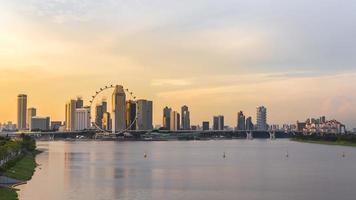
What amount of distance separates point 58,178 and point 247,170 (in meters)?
20.8

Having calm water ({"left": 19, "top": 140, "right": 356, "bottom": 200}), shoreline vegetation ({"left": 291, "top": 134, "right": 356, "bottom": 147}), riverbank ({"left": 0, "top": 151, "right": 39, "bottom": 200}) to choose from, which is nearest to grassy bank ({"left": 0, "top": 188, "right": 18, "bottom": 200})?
riverbank ({"left": 0, "top": 151, "right": 39, "bottom": 200})

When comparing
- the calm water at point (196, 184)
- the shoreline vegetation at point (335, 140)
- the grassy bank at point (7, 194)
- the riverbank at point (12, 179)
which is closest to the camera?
the grassy bank at point (7, 194)

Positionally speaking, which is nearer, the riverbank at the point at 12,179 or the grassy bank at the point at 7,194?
the grassy bank at the point at 7,194

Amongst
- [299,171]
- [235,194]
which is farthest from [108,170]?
[235,194]

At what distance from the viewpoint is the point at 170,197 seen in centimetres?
3847

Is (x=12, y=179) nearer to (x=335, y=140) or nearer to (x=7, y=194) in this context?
(x=7, y=194)

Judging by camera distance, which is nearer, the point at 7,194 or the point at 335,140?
the point at 7,194

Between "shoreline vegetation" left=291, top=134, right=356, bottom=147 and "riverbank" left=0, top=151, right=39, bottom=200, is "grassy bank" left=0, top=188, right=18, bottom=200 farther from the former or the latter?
"shoreline vegetation" left=291, top=134, right=356, bottom=147

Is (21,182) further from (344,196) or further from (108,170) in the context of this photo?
(344,196)

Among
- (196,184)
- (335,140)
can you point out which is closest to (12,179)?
(196,184)

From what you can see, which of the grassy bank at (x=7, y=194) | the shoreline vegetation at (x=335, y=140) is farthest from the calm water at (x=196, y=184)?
the shoreline vegetation at (x=335, y=140)

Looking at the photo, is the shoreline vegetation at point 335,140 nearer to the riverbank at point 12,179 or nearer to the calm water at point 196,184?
the calm water at point 196,184

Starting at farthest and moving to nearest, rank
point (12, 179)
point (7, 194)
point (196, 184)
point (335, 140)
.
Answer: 1. point (335, 140)
2. point (196, 184)
3. point (12, 179)
4. point (7, 194)

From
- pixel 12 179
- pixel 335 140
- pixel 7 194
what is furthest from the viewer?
pixel 335 140
